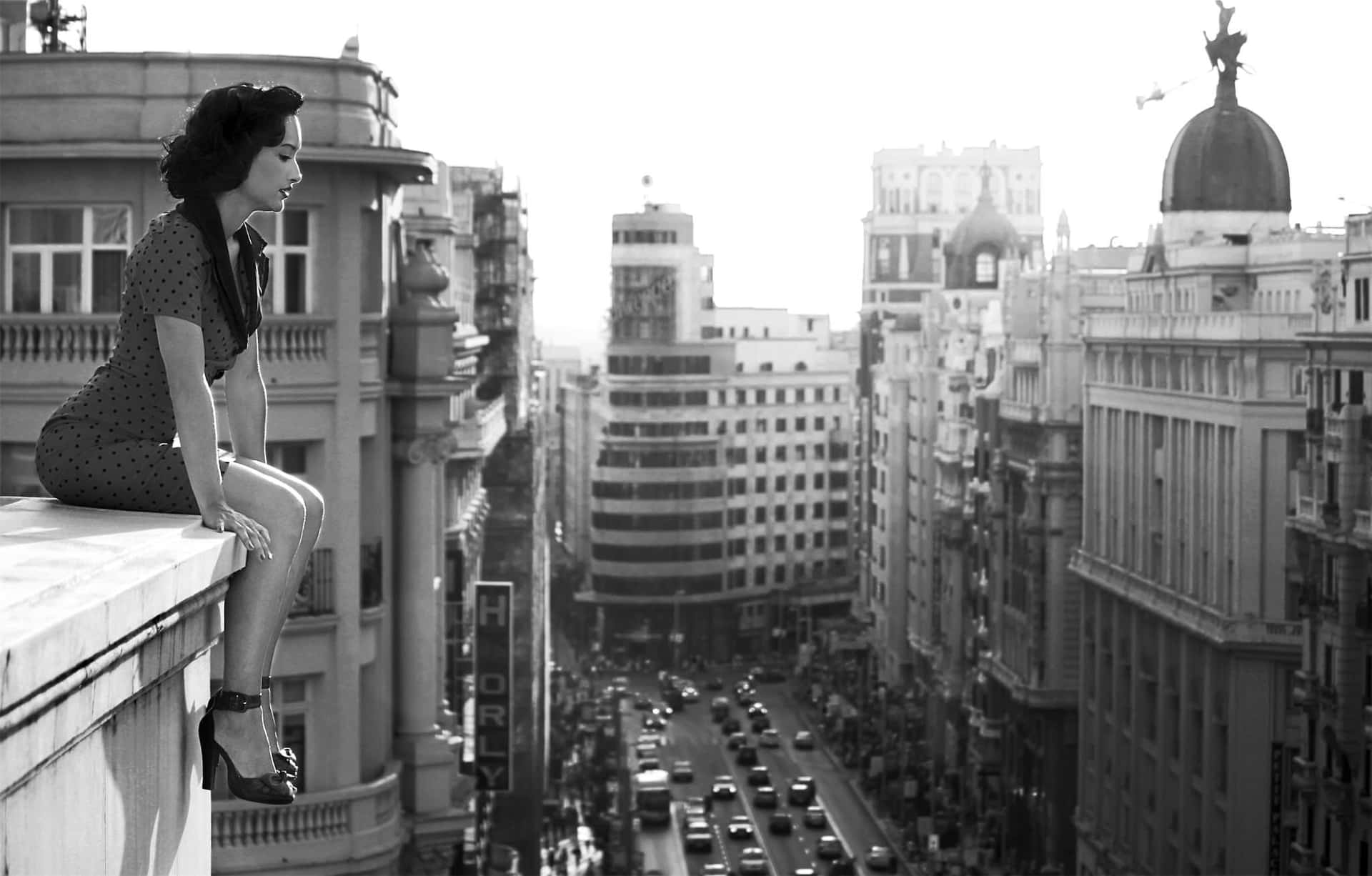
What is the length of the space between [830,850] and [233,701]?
78657mm

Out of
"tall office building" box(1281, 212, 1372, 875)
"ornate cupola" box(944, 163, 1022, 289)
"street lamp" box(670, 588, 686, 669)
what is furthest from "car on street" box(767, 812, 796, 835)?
"street lamp" box(670, 588, 686, 669)

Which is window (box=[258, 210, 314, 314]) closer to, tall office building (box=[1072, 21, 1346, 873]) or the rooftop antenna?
the rooftop antenna

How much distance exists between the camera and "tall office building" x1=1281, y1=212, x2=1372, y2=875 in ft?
161

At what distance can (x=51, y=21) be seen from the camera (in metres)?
31.5

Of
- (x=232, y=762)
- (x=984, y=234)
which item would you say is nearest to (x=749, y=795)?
(x=984, y=234)

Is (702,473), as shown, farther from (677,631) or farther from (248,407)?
(248,407)

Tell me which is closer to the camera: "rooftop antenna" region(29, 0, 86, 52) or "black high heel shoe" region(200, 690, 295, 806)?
"black high heel shoe" region(200, 690, 295, 806)

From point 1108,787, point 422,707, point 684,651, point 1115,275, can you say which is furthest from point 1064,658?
point 684,651

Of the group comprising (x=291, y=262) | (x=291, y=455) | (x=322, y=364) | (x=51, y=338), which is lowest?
(x=291, y=455)

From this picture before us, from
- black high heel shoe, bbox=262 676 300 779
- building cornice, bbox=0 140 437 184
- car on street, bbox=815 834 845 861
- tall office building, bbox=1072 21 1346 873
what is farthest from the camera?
car on street, bbox=815 834 845 861

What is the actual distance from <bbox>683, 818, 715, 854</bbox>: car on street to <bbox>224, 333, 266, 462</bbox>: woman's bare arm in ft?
260

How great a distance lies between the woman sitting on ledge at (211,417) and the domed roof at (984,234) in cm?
11632

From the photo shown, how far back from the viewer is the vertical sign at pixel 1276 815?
56.4m

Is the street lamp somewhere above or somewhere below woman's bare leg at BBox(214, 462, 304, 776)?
below
